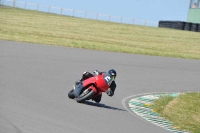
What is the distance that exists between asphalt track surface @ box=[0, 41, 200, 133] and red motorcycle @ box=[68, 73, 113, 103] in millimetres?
194

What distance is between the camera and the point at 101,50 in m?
26.9

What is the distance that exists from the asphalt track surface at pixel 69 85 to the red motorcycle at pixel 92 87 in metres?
0.19

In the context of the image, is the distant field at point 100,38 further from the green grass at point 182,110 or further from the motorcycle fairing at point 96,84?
the motorcycle fairing at point 96,84

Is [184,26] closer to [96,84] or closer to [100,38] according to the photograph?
[100,38]

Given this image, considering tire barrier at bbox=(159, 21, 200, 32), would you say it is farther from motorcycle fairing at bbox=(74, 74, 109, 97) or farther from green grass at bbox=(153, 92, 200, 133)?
motorcycle fairing at bbox=(74, 74, 109, 97)

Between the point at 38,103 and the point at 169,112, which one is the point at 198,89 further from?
the point at 38,103

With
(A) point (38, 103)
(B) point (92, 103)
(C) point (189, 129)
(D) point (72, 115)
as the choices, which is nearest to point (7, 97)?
(A) point (38, 103)

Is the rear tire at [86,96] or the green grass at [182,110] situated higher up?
the rear tire at [86,96]

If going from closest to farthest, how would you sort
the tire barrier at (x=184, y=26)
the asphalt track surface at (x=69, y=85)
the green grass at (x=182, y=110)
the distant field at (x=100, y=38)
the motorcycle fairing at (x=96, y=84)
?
the asphalt track surface at (x=69, y=85)
the motorcycle fairing at (x=96, y=84)
the green grass at (x=182, y=110)
the distant field at (x=100, y=38)
the tire barrier at (x=184, y=26)

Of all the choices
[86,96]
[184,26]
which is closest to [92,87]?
[86,96]

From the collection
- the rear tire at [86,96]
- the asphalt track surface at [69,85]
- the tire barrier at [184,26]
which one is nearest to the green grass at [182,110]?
the asphalt track surface at [69,85]

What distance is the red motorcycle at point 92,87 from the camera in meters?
12.5

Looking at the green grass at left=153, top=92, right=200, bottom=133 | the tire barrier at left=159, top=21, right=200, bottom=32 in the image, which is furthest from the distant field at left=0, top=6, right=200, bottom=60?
the green grass at left=153, top=92, right=200, bottom=133

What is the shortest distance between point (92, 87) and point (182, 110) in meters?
2.59
